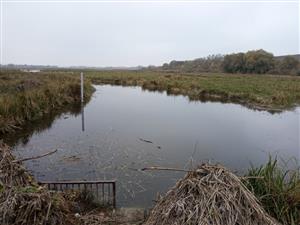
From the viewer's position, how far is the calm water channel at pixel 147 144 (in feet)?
20.7

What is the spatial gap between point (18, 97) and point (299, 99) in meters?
20.8

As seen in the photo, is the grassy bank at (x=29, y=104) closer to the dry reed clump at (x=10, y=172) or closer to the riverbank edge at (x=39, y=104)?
the riverbank edge at (x=39, y=104)

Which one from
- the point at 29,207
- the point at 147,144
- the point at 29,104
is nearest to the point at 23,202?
the point at 29,207

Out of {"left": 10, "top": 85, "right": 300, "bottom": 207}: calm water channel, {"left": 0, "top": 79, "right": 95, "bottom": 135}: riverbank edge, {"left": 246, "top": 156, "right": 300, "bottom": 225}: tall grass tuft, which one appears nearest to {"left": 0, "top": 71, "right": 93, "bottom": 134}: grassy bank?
{"left": 0, "top": 79, "right": 95, "bottom": 135}: riverbank edge

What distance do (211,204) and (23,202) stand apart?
2120mm

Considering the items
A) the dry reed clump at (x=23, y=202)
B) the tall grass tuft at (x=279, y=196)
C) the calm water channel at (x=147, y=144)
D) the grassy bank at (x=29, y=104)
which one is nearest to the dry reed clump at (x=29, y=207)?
the dry reed clump at (x=23, y=202)

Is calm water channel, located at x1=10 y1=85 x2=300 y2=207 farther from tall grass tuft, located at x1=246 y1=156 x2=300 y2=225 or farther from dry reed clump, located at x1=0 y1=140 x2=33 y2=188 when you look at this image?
tall grass tuft, located at x1=246 y1=156 x2=300 y2=225

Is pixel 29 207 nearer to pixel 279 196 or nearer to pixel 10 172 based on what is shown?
pixel 10 172

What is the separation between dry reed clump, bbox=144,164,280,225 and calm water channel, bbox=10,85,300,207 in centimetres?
241

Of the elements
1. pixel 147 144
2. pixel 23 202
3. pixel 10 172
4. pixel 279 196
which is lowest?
pixel 147 144

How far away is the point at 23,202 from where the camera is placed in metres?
3.14

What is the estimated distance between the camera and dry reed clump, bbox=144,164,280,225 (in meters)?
2.70

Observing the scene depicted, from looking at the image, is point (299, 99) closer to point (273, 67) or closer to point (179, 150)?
point (179, 150)

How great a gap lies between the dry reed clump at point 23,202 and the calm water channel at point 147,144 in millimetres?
1911
